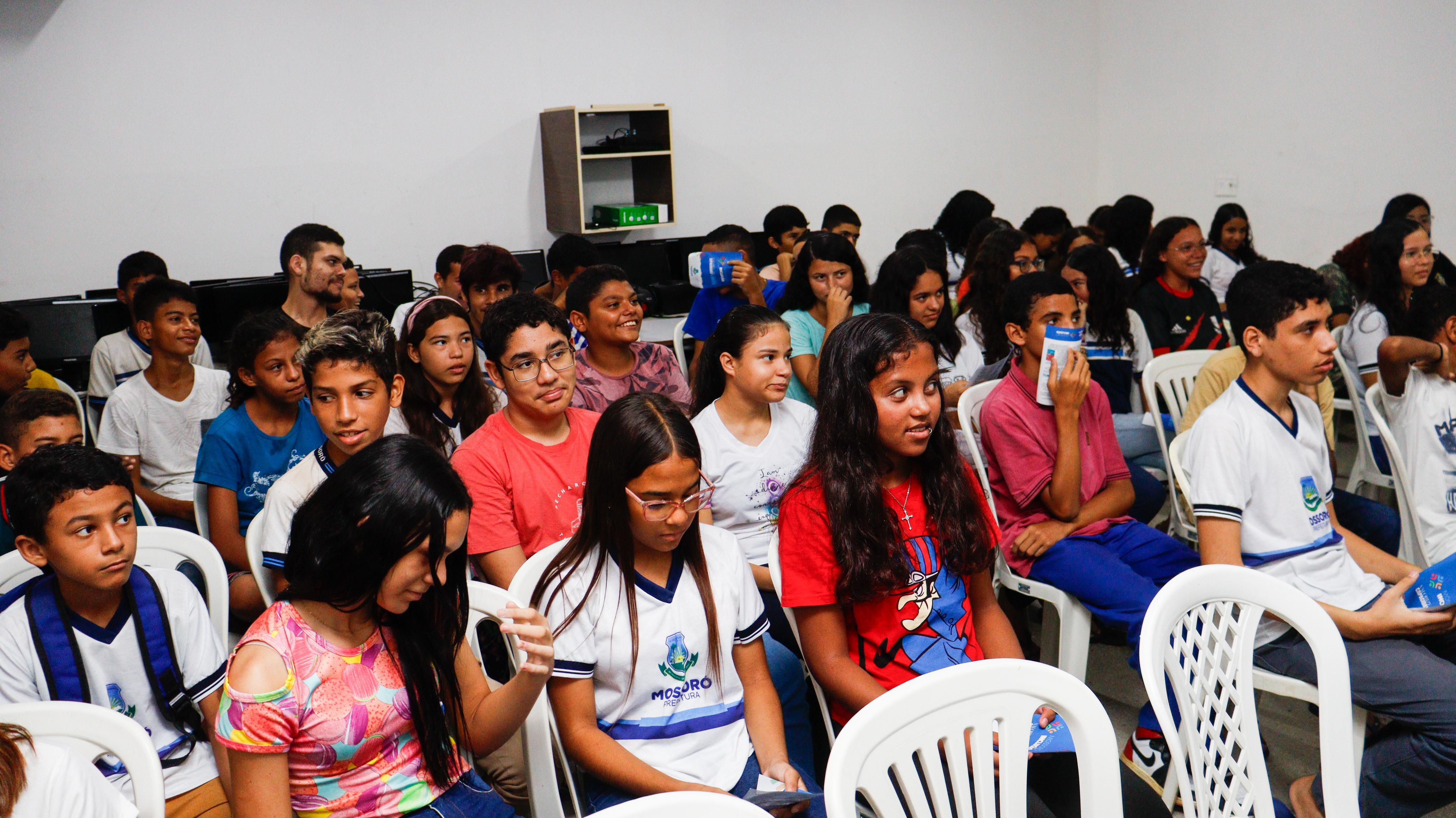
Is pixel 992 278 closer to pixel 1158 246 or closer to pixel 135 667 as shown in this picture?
pixel 1158 246

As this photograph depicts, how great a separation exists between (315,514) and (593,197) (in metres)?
4.48

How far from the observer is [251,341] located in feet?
8.11

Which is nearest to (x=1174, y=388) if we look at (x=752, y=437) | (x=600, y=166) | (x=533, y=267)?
(x=752, y=437)

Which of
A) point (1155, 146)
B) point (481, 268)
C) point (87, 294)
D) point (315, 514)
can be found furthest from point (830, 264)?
point (1155, 146)

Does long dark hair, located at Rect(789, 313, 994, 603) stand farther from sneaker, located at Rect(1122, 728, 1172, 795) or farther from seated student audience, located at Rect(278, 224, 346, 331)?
seated student audience, located at Rect(278, 224, 346, 331)

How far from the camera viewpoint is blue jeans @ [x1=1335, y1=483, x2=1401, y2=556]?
259 cm

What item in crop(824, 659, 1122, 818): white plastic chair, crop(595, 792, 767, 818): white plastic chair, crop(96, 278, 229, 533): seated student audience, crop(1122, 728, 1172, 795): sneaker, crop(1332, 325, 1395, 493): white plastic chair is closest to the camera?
crop(595, 792, 767, 818): white plastic chair

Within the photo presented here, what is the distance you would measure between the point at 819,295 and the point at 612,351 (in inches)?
36.2

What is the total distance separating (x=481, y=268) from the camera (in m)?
3.91

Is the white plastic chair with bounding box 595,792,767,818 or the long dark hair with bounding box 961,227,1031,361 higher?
the long dark hair with bounding box 961,227,1031,361

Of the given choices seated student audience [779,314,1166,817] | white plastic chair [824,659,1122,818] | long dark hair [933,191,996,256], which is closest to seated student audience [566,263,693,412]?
seated student audience [779,314,1166,817]

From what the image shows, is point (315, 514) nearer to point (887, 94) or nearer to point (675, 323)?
point (675, 323)

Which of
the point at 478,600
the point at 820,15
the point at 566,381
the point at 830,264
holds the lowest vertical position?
the point at 478,600

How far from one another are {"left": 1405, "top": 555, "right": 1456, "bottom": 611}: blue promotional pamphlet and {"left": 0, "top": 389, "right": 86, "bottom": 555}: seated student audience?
9.07ft
